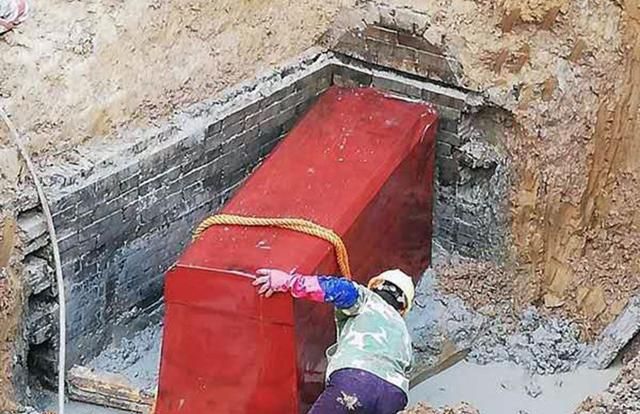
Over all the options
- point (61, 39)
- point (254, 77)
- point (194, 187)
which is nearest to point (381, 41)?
point (254, 77)

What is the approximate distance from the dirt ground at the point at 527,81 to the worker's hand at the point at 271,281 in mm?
1087

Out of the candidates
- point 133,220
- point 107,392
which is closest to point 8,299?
point 107,392

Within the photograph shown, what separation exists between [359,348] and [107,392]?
47.5 inches

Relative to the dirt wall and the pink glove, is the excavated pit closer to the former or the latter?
the dirt wall

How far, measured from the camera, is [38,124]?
205 inches

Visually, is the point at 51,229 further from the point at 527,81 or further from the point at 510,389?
the point at 527,81

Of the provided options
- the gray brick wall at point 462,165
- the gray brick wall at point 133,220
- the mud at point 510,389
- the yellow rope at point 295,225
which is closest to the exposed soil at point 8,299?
the gray brick wall at point 133,220

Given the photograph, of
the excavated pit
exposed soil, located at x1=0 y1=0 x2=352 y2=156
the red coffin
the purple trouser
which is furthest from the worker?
exposed soil, located at x1=0 y1=0 x2=352 y2=156

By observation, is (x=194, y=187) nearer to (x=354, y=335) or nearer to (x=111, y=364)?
(x=111, y=364)

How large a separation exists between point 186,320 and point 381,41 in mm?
1925

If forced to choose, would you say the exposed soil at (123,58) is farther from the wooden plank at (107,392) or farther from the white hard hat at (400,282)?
the white hard hat at (400,282)

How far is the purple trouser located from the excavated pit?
1.11 metres

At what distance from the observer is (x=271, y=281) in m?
4.77

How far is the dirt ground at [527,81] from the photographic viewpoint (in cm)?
557
